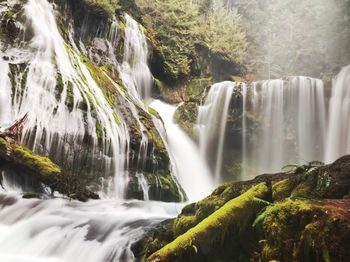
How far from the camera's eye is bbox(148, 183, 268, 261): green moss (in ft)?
14.1

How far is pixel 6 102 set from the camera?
9.85 m

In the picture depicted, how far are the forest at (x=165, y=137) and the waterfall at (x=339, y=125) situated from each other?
0.05 meters

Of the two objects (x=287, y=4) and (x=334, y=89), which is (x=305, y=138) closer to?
(x=334, y=89)

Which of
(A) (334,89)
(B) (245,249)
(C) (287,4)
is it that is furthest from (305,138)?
(C) (287,4)

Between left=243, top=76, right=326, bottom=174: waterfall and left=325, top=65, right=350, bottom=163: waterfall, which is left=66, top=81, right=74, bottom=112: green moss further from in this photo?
left=325, top=65, right=350, bottom=163: waterfall

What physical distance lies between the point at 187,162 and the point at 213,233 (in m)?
11.1

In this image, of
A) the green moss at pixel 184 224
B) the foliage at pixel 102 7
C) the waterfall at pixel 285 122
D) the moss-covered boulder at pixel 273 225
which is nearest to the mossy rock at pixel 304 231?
the moss-covered boulder at pixel 273 225

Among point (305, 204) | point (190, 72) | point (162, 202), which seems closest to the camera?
point (305, 204)

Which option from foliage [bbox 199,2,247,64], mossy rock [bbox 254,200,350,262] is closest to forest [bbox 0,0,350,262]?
mossy rock [bbox 254,200,350,262]

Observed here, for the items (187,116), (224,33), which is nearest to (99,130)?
(187,116)

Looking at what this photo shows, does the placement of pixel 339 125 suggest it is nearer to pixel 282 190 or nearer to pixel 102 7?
pixel 102 7

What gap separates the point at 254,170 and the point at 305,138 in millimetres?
2666

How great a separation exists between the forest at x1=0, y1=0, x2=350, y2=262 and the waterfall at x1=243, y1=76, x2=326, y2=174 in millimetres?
62

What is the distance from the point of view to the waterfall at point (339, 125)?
1575 cm
